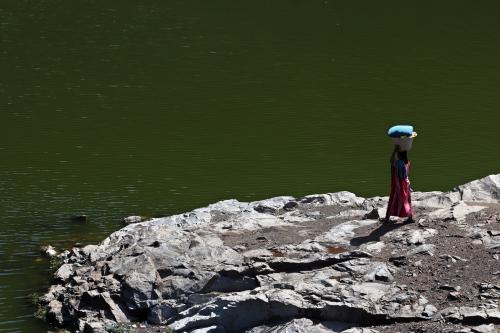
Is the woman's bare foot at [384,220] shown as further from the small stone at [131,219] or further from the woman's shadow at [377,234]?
the small stone at [131,219]

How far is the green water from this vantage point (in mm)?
26438

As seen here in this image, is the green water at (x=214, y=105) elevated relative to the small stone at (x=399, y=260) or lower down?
elevated

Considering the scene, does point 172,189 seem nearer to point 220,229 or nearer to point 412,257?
point 220,229

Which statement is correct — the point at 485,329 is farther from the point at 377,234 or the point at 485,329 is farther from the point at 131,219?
the point at 131,219

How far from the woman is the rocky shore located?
36cm

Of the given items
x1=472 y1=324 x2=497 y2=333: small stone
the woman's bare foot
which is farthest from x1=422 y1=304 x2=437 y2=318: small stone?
the woman's bare foot

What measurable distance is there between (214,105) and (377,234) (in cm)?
1844

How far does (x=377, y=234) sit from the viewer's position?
18609mm

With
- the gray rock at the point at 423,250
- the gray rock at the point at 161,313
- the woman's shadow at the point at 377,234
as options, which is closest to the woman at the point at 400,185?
the woman's shadow at the point at 377,234

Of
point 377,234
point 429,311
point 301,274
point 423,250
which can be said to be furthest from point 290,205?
point 429,311

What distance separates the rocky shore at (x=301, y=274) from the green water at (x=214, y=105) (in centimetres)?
176

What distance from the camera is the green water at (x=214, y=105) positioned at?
26438mm

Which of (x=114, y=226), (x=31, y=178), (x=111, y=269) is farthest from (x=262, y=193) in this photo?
(x=111, y=269)

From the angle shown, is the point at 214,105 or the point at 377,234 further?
the point at 214,105
